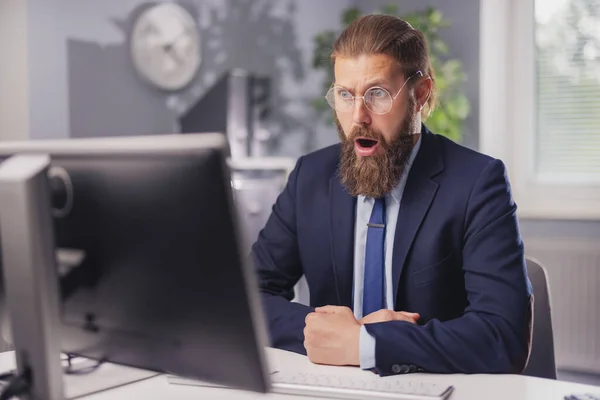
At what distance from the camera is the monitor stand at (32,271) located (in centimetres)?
89

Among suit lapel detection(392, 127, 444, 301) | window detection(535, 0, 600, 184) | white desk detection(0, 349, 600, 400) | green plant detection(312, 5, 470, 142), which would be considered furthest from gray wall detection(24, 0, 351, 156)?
white desk detection(0, 349, 600, 400)

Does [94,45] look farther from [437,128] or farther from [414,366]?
[414,366]

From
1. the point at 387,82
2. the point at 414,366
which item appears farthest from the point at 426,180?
the point at 414,366

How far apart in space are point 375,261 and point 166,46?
2379mm

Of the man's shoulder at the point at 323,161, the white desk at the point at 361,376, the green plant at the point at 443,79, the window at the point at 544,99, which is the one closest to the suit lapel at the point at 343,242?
the man's shoulder at the point at 323,161

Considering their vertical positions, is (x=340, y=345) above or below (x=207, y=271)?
below

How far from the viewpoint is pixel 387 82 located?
1.55m

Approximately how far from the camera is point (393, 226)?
1.57 metres

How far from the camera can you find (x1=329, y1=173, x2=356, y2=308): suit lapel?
161 centimetres

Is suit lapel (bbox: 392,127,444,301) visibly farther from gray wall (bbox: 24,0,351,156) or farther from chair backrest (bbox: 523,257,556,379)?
gray wall (bbox: 24,0,351,156)

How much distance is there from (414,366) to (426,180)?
1.56 feet

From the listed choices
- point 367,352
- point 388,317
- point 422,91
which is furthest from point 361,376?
point 422,91

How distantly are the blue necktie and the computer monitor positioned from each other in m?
0.74

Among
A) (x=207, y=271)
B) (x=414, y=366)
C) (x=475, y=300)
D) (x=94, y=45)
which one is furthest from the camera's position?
(x=94, y=45)
